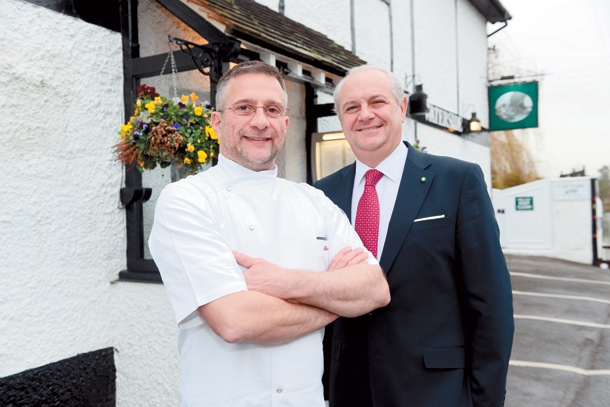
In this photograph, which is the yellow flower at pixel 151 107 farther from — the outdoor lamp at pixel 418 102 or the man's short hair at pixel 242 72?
the outdoor lamp at pixel 418 102

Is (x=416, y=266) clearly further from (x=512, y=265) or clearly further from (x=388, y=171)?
(x=512, y=265)

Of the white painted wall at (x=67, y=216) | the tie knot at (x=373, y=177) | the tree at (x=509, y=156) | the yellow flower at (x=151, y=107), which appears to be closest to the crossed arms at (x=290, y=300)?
the tie knot at (x=373, y=177)

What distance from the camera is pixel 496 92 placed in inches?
544

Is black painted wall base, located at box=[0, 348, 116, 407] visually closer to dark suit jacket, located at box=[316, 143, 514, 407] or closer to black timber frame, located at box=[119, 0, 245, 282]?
black timber frame, located at box=[119, 0, 245, 282]

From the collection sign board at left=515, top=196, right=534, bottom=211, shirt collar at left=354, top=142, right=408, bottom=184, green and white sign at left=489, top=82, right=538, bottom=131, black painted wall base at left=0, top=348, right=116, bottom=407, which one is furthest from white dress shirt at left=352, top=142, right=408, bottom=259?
sign board at left=515, top=196, right=534, bottom=211

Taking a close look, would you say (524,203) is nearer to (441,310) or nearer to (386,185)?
(386,185)

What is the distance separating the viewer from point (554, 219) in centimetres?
1506

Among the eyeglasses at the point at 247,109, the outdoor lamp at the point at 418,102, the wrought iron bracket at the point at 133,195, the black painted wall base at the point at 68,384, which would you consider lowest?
the black painted wall base at the point at 68,384

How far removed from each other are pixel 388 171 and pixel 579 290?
9226mm

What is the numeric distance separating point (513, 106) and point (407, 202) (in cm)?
1269

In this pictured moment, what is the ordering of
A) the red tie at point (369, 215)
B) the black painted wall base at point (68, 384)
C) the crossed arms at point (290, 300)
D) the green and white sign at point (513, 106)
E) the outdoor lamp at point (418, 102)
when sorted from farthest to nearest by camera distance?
the green and white sign at point (513, 106) < the outdoor lamp at point (418, 102) < the black painted wall base at point (68, 384) < the red tie at point (369, 215) < the crossed arms at point (290, 300)

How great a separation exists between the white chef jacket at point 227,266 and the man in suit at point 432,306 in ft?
1.07

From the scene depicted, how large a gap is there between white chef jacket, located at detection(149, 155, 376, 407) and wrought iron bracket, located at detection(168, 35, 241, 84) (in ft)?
6.78

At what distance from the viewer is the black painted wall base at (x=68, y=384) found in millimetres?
3209
